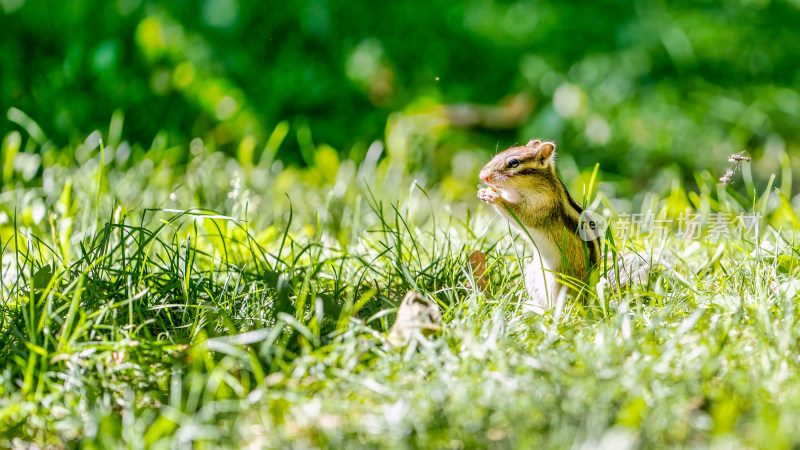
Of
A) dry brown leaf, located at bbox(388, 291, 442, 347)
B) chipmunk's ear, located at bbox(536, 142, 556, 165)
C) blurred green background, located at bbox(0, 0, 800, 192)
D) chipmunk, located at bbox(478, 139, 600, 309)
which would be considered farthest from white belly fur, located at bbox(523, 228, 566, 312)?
blurred green background, located at bbox(0, 0, 800, 192)

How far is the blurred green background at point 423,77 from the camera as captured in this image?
552 centimetres

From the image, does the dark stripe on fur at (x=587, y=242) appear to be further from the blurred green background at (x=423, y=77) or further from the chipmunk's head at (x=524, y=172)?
the blurred green background at (x=423, y=77)

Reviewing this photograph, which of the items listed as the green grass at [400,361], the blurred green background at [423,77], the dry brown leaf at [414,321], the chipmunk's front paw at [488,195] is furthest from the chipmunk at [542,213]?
the blurred green background at [423,77]

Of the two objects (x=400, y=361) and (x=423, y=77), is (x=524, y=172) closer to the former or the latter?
(x=400, y=361)

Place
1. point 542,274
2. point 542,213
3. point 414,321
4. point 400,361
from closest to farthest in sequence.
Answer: point 400,361
point 414,321
point 542,274
point 542,213

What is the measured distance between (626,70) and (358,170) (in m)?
2.06

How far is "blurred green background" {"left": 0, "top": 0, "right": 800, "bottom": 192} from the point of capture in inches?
217

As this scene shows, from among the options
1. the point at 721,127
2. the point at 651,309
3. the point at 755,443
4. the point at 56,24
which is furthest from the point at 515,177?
the point at 56,24

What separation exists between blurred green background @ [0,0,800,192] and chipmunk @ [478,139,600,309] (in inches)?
89.8

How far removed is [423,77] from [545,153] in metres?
3.16

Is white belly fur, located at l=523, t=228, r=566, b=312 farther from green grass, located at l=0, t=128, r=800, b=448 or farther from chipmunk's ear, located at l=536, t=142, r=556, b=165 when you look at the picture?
chipmunk's ear, located at l=536, t=142, r=556, b=165

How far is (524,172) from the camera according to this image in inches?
115

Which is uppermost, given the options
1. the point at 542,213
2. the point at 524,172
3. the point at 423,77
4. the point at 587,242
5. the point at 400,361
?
the point at 423,77

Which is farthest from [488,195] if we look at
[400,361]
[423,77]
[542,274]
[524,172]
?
[423,77]
